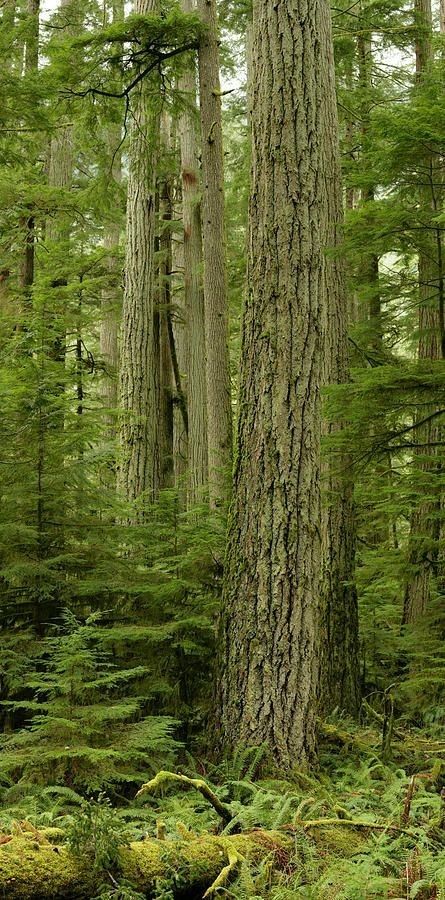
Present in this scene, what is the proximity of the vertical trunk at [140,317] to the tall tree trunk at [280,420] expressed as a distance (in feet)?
14.3

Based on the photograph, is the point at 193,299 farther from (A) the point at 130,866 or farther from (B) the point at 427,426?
(A) the point at 130,866

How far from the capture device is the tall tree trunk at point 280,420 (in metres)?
4.44

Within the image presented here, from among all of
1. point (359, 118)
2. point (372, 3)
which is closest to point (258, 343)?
point (359, 118)

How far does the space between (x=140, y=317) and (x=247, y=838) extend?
761 centimetres

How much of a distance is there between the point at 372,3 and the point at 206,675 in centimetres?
1095

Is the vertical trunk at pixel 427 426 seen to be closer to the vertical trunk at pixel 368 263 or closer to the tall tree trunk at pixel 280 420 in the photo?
the vertical trunk at pixel 368 263

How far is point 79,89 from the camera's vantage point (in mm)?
8836

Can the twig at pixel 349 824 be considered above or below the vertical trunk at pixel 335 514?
below

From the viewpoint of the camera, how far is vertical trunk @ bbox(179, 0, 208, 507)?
12422 millimetres

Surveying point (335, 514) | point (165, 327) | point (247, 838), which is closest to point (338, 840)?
point (247, 838)

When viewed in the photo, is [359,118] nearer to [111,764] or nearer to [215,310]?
[215,310]

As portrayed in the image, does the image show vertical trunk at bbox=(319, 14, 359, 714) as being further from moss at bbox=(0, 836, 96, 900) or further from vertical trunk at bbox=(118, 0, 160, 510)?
moss at bbox=(0, 836, 96, 900)

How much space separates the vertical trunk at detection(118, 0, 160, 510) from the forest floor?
5147 mm

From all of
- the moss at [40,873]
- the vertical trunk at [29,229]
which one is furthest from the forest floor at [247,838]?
the vertical trunk at [29,229]
